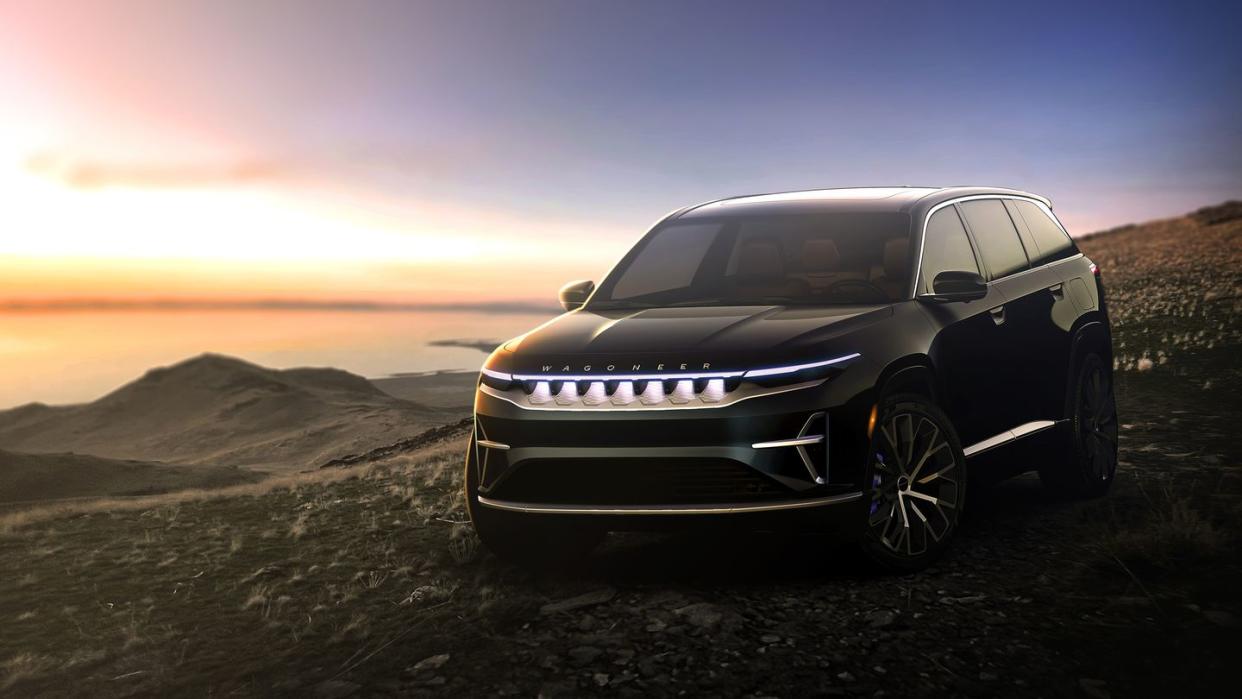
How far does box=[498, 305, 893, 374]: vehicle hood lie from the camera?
531cm

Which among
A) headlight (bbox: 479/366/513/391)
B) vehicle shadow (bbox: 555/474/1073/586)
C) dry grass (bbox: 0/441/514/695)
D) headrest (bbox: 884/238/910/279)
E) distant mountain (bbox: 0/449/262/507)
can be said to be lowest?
distant mountain (bbox: 0/449/262/507)

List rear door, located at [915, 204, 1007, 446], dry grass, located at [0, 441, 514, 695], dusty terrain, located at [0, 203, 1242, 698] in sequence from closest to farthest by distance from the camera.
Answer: dusty terrain, located at [0, 203, 1242, 698], dry grass, located at [0, 441, 514, 695], rear door, located at [915, 204, 1007, 446]

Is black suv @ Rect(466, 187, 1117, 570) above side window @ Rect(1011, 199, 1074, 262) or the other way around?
the other way around

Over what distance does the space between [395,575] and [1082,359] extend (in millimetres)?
4831

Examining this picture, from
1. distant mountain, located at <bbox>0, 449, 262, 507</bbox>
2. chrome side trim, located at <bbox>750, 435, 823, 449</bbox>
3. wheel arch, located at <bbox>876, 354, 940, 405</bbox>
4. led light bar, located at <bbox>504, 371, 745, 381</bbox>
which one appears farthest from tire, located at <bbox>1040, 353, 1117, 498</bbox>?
distant mountain, located at <bbox>0, 449, 262, 507</bbox>

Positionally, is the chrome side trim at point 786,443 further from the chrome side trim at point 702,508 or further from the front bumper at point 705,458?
the chrome side trim at point 702,508

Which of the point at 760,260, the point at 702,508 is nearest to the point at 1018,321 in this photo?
the point at 760,260

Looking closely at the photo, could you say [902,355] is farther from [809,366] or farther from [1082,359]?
[1082,359]

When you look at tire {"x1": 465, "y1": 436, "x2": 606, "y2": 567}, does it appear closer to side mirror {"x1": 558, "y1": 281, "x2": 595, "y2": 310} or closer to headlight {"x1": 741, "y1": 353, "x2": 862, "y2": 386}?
headlight {"x1": 741, "y1": 353, "x2": 862, "y2": 386}

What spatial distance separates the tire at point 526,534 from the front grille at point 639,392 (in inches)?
22.6

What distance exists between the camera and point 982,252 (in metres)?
7.23

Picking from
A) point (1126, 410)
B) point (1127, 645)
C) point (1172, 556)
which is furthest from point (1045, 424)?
point (1126, 410)

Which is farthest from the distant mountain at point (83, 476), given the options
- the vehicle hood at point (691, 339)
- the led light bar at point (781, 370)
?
the led light bar at point (781, 370)

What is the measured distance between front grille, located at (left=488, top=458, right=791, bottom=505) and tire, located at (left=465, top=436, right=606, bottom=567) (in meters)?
0.13
